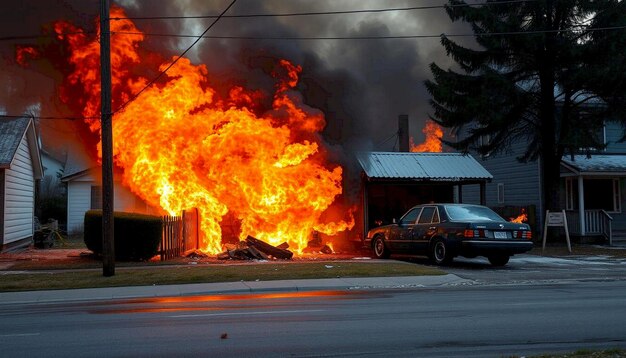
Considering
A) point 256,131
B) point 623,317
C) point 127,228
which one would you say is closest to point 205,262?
point 127,228

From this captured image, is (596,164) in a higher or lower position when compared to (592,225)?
higher

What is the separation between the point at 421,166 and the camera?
23.8 metres

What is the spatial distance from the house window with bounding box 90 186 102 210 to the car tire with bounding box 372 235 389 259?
54.3 ft

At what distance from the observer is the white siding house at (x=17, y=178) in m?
20.0

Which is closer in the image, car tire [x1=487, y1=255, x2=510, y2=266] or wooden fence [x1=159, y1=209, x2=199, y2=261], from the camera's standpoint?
car tire [x1=487, y1=255, x2=510, y2=266]

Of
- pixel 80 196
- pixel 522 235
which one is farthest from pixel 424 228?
pixel 80 196

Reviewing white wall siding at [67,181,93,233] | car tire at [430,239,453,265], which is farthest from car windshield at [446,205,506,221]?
white wall siding at [67,181,93,233]

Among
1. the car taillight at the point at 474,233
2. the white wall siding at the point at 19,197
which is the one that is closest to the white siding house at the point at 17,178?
the white wall siding at the point at 19,197

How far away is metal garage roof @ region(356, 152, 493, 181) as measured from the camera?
2230 centimetres

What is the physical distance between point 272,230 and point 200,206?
2448 millimetres

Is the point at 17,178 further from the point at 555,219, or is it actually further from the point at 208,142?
the point at 555,219

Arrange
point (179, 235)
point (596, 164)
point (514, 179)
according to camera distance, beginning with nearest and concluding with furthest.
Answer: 1. point (179, 235)
2. point (596, 164)
3. point (514, 179)

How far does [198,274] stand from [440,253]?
6.43 meters

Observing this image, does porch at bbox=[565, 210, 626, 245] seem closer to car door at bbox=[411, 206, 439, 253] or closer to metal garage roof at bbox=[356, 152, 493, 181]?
metal garage roof at bbox=[356, 152, 493, 181]
